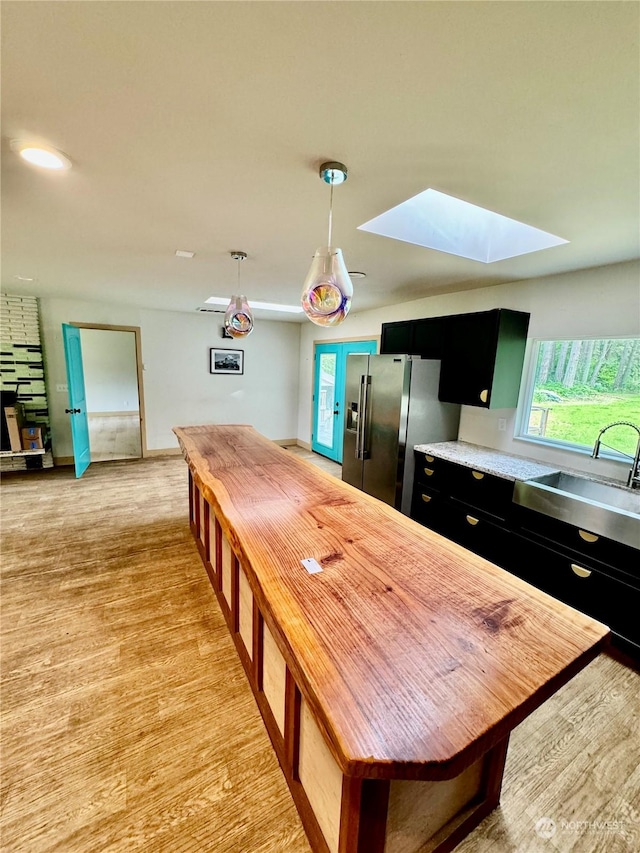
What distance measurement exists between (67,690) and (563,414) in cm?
373

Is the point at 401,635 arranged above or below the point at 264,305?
below

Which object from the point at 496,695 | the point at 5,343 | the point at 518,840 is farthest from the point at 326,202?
the point at 5,343

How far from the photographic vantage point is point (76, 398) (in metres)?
4.79

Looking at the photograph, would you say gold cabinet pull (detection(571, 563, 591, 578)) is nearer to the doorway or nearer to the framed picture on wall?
the framed picture on wall

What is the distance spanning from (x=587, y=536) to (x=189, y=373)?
572cm

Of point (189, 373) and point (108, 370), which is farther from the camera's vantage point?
point (108, 370)

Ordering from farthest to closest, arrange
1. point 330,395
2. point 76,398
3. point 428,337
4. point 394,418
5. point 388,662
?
point 330,395 → point 76,398 → point 428,337 → point 394,418 → point 388,662

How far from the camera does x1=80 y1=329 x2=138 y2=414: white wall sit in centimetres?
868

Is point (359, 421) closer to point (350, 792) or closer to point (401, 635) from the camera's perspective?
A: point (401, 635)

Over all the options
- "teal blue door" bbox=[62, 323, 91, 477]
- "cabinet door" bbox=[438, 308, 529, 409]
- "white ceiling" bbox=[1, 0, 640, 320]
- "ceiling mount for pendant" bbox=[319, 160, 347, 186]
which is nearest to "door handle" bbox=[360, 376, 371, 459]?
"cabinet door" bbox=[438, 308, 529, 409]

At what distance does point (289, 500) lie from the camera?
173 cm

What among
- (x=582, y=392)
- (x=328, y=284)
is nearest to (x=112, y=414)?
(x=328, y=284)

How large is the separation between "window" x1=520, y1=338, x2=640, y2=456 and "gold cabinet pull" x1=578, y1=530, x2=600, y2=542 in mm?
798

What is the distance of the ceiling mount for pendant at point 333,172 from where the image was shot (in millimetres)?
1371
